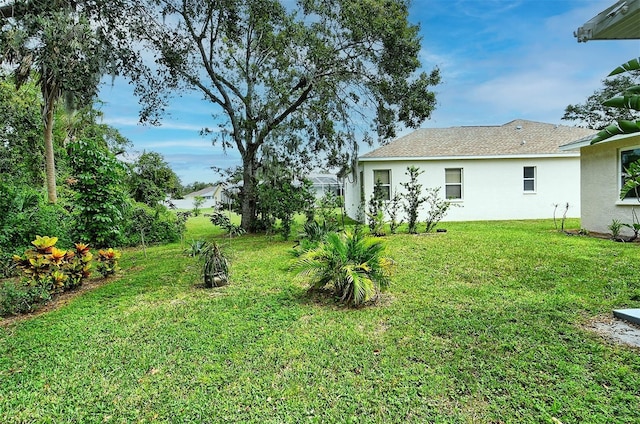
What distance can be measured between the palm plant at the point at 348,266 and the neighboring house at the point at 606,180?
7.87 m

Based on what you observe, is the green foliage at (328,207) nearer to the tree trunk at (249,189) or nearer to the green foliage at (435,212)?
the tree trunk at (249,189)

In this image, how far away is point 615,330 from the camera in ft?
10.6

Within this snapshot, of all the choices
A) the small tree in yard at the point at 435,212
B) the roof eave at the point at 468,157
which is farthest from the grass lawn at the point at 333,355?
the roof eave at the point at 468,157

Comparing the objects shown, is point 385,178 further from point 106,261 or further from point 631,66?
point 631,66

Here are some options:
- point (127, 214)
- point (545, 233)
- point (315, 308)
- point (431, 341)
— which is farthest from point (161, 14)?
point (545, 233)

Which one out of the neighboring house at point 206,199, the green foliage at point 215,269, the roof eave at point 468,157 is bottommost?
the green foliage at point 215,269

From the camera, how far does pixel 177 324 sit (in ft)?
12.8

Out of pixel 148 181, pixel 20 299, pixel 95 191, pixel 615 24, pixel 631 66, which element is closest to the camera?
pixel 631 66

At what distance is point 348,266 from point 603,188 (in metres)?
9.05

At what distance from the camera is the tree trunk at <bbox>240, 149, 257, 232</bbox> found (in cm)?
1172

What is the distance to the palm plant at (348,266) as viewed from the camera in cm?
432

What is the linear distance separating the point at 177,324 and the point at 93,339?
842 mm

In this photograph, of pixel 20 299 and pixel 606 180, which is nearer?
pixel 20 299

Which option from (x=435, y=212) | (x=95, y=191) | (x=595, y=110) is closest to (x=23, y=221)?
(x=95, y=191)
